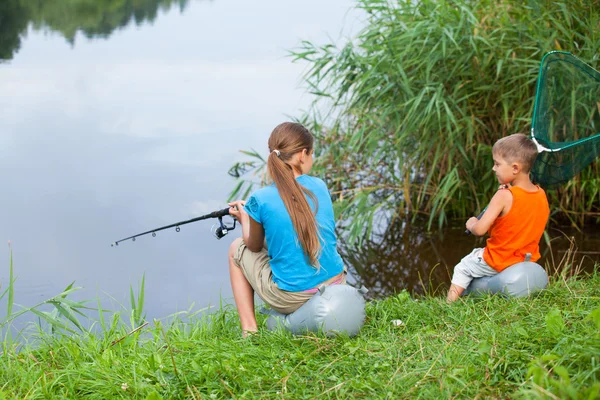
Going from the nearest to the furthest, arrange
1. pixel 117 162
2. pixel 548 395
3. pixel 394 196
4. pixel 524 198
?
pixel 548 395
pixel 524 198
pixel 394 196
pixel 117 162

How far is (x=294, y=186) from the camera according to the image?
9.66 feet

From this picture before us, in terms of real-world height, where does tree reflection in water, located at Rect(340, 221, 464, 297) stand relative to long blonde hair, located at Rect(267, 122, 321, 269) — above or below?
below

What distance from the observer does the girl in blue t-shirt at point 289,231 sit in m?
2.93

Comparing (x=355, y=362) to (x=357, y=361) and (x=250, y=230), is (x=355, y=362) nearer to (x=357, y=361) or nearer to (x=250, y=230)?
(x=357, y=361)

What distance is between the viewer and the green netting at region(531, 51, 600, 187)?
139 inches

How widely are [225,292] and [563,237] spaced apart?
86.2 inches

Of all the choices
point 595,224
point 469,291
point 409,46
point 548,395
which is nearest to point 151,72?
point 409,46

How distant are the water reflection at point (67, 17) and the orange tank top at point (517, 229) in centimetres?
844

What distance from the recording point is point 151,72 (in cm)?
938

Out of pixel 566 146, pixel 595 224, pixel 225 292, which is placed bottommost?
pixel 225 292

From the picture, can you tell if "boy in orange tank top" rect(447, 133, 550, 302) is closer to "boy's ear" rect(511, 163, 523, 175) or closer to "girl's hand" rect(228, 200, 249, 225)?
"boy's ear" rect(511, 163, 523, 175)

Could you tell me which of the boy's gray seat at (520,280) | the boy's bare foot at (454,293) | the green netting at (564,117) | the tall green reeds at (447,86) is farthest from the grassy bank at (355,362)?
the tall green reeds at (447,86)

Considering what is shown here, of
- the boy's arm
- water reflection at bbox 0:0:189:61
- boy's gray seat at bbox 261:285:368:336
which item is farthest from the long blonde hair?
water reflection at bbox 0:0:189:61

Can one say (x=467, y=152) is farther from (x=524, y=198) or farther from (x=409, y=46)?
(x=524, y=198)
